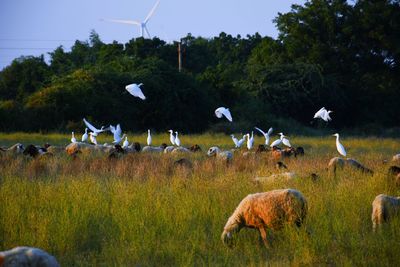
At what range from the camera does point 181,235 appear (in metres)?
7.38

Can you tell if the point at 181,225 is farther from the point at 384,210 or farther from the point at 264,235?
the point at 384,210

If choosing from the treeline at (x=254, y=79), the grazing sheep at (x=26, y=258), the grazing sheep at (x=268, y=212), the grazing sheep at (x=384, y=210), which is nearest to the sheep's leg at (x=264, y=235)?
the grazing sheep at (x=268, y=212)

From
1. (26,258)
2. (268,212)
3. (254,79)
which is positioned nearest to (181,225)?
(268,212)

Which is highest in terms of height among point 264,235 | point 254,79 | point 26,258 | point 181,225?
point 254,79

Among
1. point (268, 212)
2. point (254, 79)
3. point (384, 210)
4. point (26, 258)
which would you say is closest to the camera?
point (26, 258)

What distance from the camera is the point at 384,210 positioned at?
7.54 m

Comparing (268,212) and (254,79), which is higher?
(254,79)

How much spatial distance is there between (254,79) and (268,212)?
32.8 m

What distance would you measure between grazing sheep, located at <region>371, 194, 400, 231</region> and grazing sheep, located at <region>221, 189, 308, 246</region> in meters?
1.00

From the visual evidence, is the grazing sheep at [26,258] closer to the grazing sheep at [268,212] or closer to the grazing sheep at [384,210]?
the grazing sheep at [268,212]

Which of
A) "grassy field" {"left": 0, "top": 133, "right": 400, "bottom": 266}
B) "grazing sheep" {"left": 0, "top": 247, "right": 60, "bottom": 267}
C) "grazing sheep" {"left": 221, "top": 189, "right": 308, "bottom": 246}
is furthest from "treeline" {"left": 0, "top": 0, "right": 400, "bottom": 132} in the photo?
"grazing sheep" {"left": 0, "top": 247, "right": 60, "bottom": 267}

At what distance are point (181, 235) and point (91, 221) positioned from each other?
3.96ft

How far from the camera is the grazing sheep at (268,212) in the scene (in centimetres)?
702

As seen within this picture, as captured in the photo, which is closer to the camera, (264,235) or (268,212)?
(268,212)
